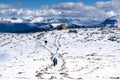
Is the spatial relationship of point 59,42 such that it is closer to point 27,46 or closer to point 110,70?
point 27,46

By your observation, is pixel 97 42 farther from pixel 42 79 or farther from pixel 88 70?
pixel 42 79

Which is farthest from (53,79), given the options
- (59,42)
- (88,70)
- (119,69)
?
(59,42)

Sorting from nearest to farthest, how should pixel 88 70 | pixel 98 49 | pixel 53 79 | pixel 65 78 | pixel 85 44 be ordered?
pixel 53 79 → pixel 65 78 → pixel 88 70 → pixel 98 49 → pixel 85 44

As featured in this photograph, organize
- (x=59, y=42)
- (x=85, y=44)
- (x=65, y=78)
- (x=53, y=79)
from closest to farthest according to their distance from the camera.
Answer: (x=53, y=79) → (x=65, y=78) → (x=85, y=44) → (x=59, y=42)

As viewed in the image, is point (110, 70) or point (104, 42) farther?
point (104, 42)

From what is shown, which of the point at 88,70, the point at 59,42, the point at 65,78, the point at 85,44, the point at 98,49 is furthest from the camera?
the point at 59,42

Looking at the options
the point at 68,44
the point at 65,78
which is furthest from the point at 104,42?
the point at 65,78

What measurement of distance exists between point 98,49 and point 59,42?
27.8m

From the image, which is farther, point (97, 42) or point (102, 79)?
point (97, 42)

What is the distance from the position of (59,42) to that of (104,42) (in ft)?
63.2

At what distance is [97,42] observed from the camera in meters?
129

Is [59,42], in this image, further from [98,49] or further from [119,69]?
[119,69]

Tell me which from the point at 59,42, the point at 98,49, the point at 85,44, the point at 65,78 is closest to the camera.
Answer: the point at 65,78

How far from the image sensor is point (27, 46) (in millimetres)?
126562
